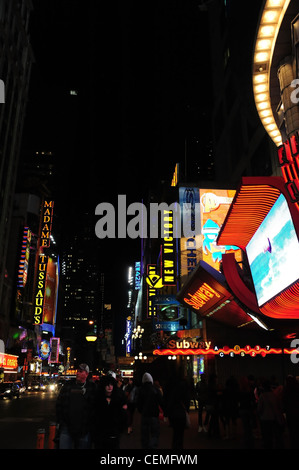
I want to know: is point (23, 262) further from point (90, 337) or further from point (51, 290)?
point (51, 290)

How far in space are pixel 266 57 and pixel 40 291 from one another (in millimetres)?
70240

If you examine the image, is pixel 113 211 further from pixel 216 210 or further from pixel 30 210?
pixel 216 210

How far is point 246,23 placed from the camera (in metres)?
11.6

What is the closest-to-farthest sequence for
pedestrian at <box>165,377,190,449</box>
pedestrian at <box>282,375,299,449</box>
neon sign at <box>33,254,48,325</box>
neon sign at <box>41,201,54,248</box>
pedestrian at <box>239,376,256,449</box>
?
1. pedestrian at <box>282,375,299,449</box>
2. pedestrian at <box>165,377,190,449</box>
3. pedestrian at <box>239,376,256,449</box>
4. neon sign at <box>33,254,48,325</box>
5. neon sign at <box>41,201,54,248</box>

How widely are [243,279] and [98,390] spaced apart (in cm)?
954

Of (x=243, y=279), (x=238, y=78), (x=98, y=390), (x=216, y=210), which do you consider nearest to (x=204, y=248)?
(x=216, y=210)

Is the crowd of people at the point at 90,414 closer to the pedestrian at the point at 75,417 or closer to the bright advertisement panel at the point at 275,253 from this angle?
the pedestrian at the point at 75,417

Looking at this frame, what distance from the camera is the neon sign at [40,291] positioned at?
239 ft

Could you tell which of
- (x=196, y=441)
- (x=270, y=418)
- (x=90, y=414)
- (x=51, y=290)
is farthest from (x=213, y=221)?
(x=51, y=290)

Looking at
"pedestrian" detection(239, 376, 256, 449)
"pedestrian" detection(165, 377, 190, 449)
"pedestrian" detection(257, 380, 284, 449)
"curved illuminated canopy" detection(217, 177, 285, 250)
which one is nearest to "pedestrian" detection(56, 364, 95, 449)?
"pedestrian" detection(165, 377, 190, 449)

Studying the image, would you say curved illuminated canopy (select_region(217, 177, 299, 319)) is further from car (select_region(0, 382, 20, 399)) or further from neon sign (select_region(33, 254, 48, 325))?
neon sign (select_region(33, 254, 48, 325))

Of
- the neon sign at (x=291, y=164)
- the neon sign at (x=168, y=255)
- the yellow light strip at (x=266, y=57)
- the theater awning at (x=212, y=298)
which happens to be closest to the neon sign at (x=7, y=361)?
the neon sign at (x=168, y=255)

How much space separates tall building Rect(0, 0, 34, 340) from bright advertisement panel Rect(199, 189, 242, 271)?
3629 centimetres

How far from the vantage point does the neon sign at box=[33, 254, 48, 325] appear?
239 ft
